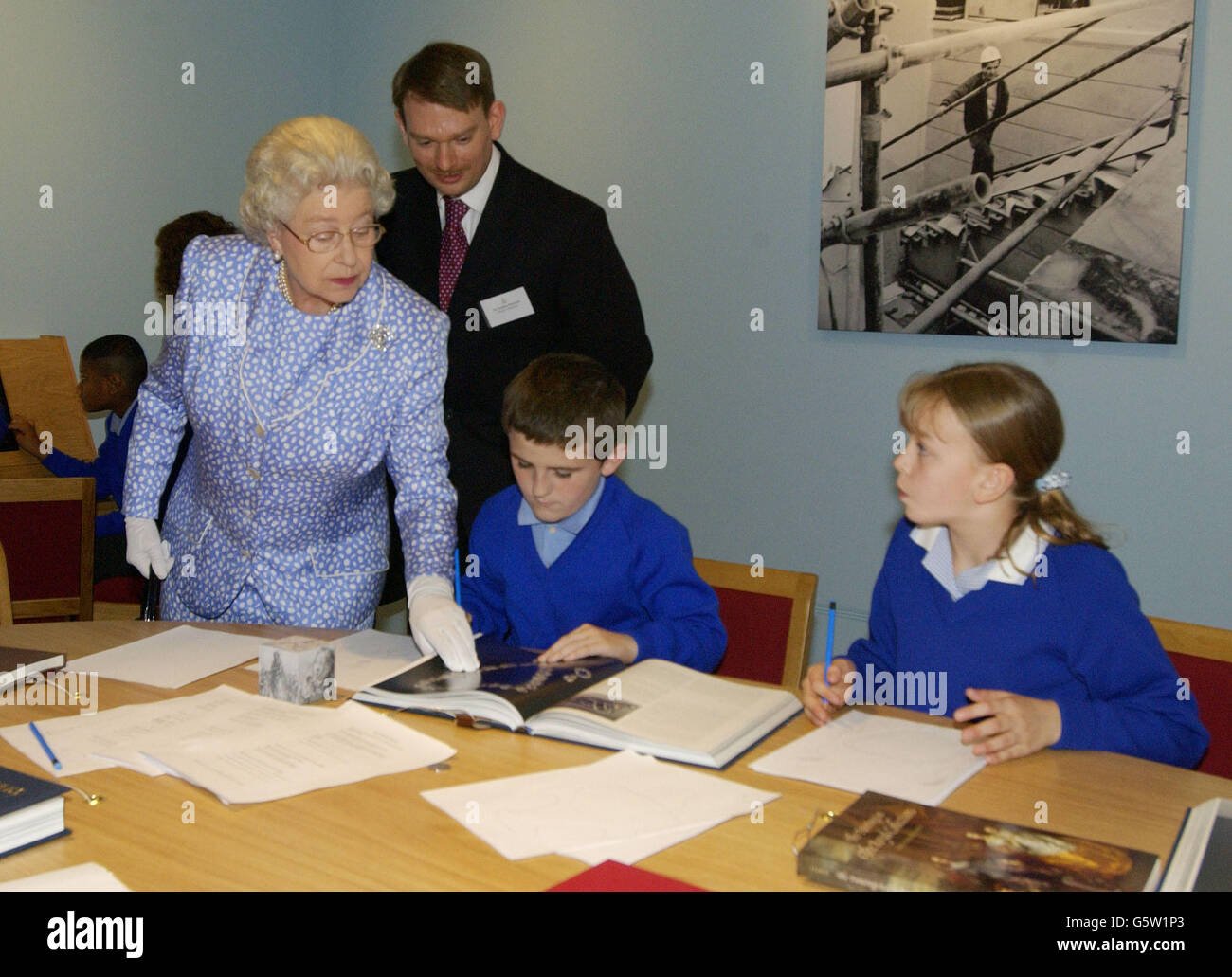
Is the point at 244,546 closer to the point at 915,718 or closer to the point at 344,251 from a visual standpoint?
the point at 344,251

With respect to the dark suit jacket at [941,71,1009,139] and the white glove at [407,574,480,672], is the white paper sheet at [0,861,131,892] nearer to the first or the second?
the white glove at [407,574,480,672]

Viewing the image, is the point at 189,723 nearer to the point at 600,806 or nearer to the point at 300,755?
the point at 300,755

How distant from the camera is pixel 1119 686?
5.49 feet

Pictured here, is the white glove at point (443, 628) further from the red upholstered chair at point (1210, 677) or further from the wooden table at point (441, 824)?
the red upholstered chair at point (1210, 677)

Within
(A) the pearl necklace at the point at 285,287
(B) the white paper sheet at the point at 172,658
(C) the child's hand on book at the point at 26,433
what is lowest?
(B) the white paper sheet at the point at 172,658

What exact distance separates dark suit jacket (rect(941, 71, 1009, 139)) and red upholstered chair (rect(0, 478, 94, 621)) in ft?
8.20

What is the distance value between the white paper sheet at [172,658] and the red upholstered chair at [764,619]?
0.84 m

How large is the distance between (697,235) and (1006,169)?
104 cm

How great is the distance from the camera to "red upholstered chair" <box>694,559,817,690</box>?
2.17m

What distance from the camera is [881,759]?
1.53 m

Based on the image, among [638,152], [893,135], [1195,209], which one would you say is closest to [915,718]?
[1195,209]

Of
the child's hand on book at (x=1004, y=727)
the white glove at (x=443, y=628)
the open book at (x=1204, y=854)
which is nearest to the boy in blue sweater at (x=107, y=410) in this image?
the white glove at (x=443, y=628)

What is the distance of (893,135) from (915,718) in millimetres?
2269

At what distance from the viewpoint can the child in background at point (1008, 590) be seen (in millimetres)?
1655
